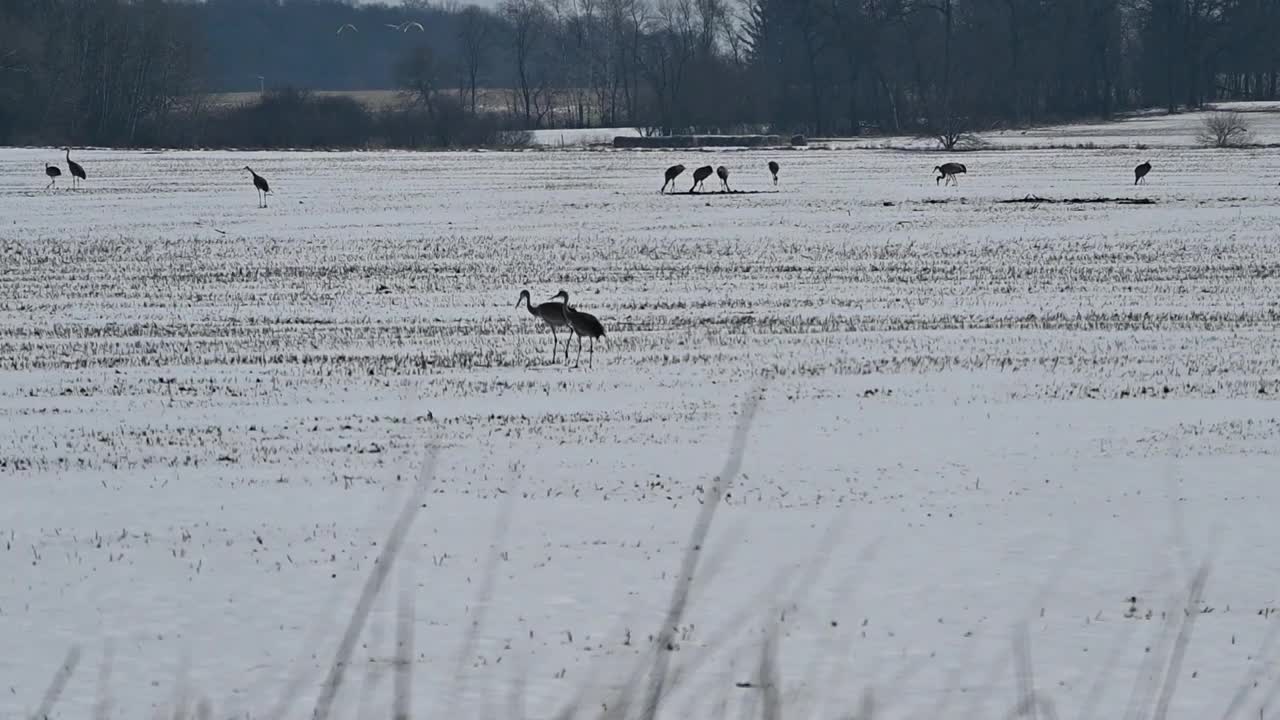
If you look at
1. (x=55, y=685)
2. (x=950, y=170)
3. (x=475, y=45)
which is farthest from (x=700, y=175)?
(x=475, y=45)

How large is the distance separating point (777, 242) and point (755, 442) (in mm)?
19825

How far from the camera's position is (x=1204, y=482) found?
37.3ft

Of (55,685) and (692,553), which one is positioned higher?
(692,553)

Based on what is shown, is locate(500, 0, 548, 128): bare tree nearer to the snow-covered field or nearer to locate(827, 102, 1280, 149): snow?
locate(827, 102, 1280, 149): snow

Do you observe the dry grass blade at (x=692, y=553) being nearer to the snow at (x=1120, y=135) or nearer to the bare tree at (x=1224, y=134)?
the snow at (x=1120, y=135)

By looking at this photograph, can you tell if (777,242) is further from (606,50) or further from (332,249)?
(606,50)

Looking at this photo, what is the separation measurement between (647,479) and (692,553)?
6.68 m

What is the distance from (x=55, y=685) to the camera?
6.33 metres

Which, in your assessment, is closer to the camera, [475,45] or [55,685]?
[55,685]

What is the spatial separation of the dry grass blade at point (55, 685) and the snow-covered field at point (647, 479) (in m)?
0.06

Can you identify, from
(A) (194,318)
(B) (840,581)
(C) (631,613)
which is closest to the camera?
(C) (631,613)

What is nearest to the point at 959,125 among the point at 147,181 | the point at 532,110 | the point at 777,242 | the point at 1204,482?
the point at 147,181

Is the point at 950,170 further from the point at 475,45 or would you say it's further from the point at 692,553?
the point at 475,45

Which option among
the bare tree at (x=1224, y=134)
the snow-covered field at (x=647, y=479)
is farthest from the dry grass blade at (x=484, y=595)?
the bare tree at (x=1224, y=134)
